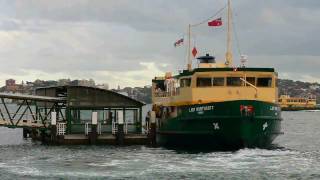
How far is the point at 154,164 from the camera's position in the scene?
38.1m

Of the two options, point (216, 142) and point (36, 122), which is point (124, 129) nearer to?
point (36, 122)

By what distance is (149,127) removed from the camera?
54.8 meters

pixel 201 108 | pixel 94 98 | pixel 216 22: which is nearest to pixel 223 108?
pixel 201 108

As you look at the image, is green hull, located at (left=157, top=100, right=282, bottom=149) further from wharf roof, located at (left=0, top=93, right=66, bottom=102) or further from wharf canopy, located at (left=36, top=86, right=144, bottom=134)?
wharf roof, located at (left=0, top=93, right=66, bottom=102)

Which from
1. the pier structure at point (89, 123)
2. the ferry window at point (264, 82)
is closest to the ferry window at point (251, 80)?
the ferry window at point (264, 82)

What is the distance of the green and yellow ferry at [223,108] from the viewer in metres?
43.2

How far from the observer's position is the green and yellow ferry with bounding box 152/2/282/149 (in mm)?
43188

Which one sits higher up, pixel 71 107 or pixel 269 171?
pixel 71 107

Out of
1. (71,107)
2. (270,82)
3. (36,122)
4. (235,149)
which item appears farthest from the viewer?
(36,122)

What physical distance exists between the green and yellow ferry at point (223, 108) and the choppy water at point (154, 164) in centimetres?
128

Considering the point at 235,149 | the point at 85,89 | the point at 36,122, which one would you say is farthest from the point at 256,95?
the point at 36,122

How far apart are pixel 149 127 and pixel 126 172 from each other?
20392mm

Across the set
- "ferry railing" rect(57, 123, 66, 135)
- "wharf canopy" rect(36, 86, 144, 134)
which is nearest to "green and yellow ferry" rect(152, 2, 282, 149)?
"wharf canopy" rect(36, 86, 144, 134)

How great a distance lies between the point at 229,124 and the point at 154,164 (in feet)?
23.8
